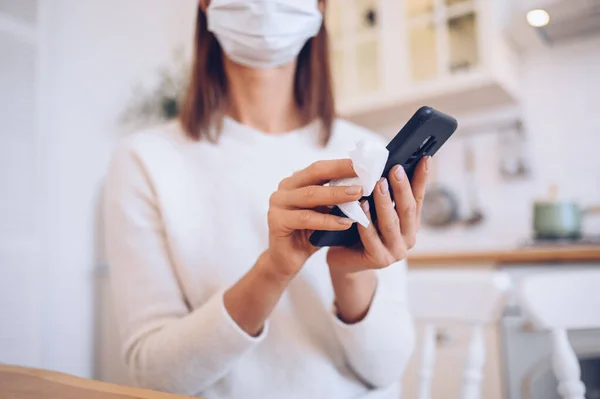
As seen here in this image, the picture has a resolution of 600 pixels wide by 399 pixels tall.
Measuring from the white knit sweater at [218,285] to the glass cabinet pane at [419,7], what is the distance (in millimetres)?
1332

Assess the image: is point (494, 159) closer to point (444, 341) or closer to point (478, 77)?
point (478, 77)

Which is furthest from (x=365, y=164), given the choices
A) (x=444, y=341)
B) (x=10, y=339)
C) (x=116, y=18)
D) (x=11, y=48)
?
(x=116, y=18)

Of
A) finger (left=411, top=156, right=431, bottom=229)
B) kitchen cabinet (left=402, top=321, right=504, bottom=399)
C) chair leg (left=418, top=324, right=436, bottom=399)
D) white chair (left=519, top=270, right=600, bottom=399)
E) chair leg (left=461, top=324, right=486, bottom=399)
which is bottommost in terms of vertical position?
kitchen cabinet (left=402, top=321, right=504, bottom=399)

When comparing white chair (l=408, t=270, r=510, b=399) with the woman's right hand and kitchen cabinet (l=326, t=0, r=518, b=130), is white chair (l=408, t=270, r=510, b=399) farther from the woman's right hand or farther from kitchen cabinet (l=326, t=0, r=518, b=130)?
kitchen cabinet (l=326, t=0, r=518, b=130)

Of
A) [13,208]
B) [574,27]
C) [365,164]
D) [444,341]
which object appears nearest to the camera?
[365,164]

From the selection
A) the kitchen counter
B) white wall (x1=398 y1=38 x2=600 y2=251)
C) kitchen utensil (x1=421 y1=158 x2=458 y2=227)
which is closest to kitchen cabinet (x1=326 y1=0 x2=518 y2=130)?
white wall (x1=398 y1=38 x2=600 y2=251)

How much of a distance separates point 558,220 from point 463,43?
668 mm

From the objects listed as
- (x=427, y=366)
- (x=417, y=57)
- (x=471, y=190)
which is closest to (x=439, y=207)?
(x=471, y=190)

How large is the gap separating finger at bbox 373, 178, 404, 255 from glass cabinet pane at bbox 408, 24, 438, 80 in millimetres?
1452

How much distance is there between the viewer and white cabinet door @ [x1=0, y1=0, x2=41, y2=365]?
163 cm

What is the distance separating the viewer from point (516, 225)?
1740mm

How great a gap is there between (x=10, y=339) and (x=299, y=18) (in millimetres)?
1523

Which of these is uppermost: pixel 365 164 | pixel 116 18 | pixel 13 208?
pixel 365 164

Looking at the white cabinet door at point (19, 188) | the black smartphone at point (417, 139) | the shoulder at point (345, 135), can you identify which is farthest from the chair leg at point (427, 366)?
the white cabinet door at point (19, 188)
